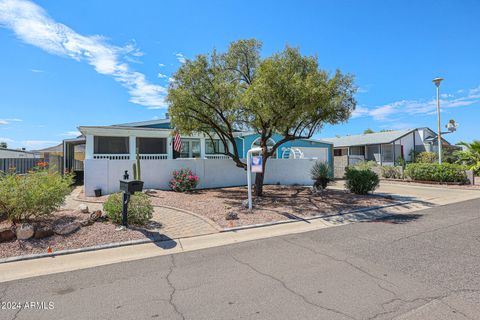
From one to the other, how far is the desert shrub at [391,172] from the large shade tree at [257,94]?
469 inches

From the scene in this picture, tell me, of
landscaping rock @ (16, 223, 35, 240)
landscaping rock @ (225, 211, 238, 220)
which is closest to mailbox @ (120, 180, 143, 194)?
landscaping rock @ (16, 223, 35, 240)

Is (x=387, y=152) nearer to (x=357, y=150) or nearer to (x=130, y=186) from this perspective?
(x=357, y=150)

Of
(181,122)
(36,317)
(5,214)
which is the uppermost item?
(181,122)

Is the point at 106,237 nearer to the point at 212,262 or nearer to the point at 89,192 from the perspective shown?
the point at 212,262

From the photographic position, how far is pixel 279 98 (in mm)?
9219

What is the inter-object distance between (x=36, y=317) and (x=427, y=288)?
4.97 m

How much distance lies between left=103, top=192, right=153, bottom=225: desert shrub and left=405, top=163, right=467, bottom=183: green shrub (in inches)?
715

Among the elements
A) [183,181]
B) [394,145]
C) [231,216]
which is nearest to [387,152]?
[394,145]

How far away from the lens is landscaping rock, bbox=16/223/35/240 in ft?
18.0

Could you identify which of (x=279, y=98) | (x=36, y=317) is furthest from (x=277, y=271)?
(x=279, y=98)

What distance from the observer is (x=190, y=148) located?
18594 mm

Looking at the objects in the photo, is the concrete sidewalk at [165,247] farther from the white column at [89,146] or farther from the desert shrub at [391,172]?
the desert shrub at [391,172]

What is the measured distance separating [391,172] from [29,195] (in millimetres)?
22178

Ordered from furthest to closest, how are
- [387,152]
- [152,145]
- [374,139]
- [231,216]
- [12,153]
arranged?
1. [12,153]
2. [374,139]
3. [387,152]
4. [152,145]
5. [231,216]
